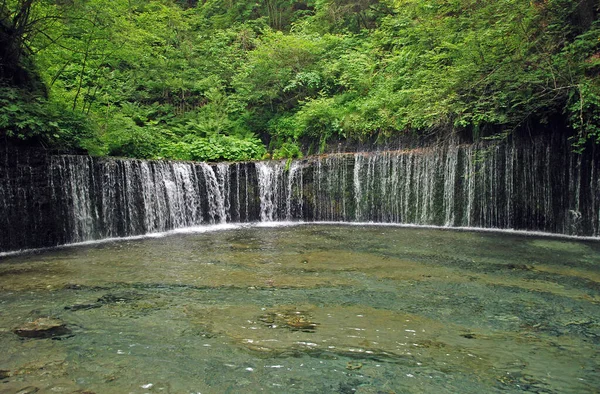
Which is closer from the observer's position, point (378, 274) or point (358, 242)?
point (378, 274)

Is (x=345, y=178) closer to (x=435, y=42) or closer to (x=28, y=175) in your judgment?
(x=435, y=42)

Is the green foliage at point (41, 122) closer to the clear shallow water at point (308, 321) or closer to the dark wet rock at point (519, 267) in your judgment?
the clear shallow water at point (308, 321)

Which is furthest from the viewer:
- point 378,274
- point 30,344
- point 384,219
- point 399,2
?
point 399,2

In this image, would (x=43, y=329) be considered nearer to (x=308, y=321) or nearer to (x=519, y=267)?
(x=308, y=321)

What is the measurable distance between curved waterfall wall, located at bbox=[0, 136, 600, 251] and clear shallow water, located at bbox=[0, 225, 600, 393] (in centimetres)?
229

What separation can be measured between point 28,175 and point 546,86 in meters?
13.1

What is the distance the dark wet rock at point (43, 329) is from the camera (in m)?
4.35

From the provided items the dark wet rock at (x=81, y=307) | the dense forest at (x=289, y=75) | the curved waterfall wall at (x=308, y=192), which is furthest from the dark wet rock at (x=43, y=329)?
the dense forest at (x=289, y=75)

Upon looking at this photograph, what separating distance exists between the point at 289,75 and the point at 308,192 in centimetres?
691

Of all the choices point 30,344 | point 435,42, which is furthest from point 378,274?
point 435,42

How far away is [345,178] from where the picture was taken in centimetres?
1570

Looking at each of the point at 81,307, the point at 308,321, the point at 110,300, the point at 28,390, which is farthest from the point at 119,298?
the point at 308,321

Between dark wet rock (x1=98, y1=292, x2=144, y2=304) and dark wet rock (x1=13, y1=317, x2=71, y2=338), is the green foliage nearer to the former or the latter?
dark wet rock (x1=98, y1=292, x2=144, y2=304)

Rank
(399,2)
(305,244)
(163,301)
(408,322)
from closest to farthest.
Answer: (408,322), (163,301), (305,244), (399,2)
